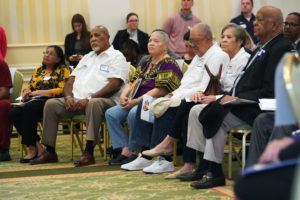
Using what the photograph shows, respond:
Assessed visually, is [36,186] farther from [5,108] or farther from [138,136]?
[5,108]

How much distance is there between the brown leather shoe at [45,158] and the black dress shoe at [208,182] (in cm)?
215

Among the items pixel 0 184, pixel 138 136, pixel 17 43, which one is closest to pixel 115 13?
pixel 17 43

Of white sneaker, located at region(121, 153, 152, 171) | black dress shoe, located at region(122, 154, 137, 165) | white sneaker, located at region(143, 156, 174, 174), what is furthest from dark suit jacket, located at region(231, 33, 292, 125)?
black dress shoe, located at region(122, 154, 137, 165)

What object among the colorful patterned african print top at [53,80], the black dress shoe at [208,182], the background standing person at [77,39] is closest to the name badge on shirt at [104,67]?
the colorful patterned african print top at [53,80]

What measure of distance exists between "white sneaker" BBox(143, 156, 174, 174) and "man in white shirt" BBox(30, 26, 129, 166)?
2.89 ft

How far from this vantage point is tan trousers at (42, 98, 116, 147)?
5305 mm

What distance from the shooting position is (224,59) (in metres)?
4.39

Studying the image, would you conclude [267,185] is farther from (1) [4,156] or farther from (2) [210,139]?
(1) [4,156]

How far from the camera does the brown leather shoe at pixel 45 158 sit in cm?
545

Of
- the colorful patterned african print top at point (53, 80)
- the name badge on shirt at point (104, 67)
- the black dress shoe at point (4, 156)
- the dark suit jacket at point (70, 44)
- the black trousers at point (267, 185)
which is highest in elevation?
the dark suit jacket at point (70, 44)

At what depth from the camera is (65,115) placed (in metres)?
5.58

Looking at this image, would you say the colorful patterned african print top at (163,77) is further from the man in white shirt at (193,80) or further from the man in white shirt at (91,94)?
the man in white shirt at (91,94)

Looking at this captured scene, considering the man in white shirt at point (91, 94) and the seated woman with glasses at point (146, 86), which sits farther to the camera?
the man in white shirt at point (91, 94)

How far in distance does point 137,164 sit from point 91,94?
1167mm
